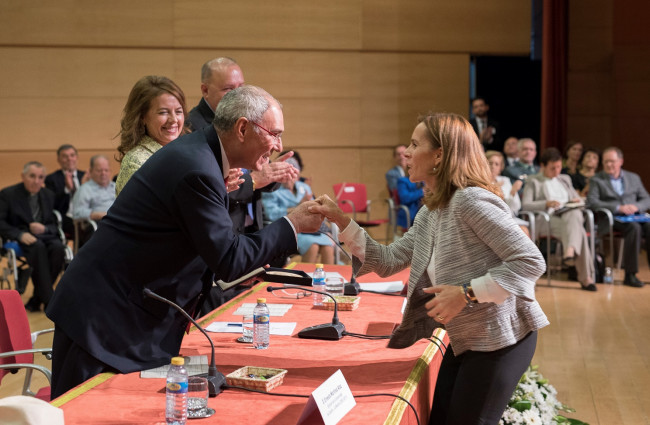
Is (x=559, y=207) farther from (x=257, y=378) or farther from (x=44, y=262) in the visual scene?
(x=257, y=378)

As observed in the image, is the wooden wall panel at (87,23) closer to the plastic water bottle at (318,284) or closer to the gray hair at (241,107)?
the plastic water bottle at (318,284)

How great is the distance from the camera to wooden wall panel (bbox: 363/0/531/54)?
31.3ft

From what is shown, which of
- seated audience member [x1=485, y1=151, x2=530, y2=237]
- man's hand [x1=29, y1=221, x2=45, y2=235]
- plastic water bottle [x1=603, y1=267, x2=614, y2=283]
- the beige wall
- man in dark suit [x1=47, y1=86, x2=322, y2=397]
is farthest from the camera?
the beige wall

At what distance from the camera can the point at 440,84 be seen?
31.9ft

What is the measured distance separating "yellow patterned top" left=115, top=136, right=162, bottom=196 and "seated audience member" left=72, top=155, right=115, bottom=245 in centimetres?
381

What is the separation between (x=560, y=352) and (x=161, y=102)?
3146 millimetres

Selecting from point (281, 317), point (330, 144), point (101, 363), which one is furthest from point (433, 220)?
point (330, 144)

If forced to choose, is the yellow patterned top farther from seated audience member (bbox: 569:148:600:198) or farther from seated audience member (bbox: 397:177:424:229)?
seated audience member (bbox: 569:148:600:198)

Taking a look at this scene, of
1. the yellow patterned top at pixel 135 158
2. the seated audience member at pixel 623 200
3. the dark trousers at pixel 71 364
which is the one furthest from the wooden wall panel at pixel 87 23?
the dark trousers at pixel 71 364

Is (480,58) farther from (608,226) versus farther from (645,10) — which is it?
(608,226)

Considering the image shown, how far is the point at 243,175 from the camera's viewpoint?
10.0 feet

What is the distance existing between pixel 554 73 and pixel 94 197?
19.2 feet

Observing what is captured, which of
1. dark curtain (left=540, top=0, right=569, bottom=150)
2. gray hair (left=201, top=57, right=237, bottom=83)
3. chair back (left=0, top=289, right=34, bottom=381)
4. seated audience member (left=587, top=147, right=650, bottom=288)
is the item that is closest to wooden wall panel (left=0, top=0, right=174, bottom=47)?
dark curtain (left=540, top=0, right=569, bottom=150)

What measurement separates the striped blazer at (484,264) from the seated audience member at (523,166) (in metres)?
5.90
